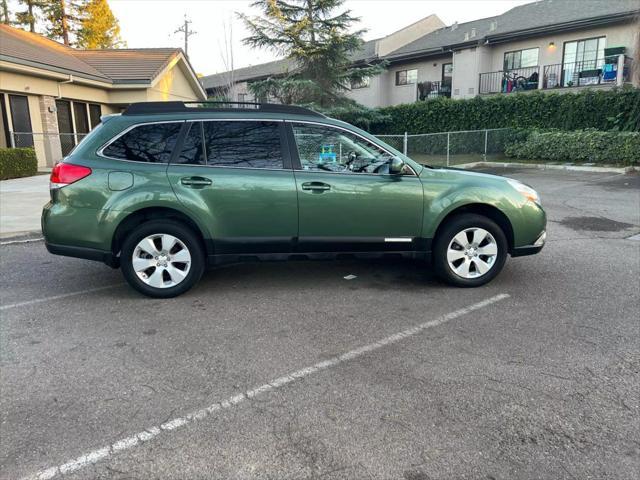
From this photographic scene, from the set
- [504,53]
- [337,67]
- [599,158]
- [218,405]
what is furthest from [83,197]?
[504,53]

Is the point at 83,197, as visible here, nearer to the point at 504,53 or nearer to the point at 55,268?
the point at 55,268

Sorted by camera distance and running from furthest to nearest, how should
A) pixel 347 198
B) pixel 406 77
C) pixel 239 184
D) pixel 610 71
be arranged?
pixel 406 77 → pixel 610 71 → pixel 347 198 → pixel 239 184

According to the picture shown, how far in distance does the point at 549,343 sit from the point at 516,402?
39.5 inches

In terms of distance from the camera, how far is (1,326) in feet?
14.0

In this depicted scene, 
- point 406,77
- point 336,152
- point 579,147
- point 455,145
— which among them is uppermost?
point 406,77

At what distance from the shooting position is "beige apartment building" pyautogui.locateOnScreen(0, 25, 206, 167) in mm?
16203

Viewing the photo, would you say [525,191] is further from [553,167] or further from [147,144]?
[553,167]

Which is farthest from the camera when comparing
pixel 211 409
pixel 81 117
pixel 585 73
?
pixel 585 73

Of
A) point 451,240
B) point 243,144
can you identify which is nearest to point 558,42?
point 451,240

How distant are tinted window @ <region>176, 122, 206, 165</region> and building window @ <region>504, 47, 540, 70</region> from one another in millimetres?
23379

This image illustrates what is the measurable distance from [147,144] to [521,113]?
18531mm

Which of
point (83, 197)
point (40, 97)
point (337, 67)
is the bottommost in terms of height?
point (83, 197)

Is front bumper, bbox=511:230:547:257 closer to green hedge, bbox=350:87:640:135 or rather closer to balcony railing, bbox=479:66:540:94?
green hedge, bbox=350:87:640:135

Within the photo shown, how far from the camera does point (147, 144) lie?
4812mm
